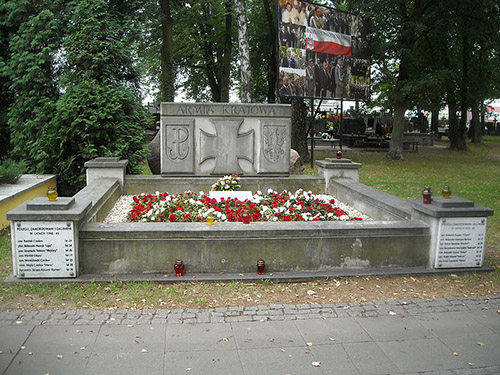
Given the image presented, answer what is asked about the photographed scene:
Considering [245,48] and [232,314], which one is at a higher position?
[245,48]

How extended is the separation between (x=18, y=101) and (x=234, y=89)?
29.2 meters

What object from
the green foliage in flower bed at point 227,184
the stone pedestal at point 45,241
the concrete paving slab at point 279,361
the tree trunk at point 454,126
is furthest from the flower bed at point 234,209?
the tree trunk at point 454,126

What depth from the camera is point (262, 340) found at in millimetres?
4570

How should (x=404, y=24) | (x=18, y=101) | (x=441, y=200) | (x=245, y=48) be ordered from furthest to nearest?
(x=404, y=24) → (x=245, y=48) → (x=18, y=101) → (x=441, y=200)

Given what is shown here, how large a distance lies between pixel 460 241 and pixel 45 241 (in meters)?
5.38

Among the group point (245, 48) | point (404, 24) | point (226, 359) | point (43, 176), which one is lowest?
point (226, 359)

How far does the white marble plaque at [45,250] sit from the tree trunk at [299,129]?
583 inches

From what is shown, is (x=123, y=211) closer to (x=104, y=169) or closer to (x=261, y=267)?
(x=104, y=169)

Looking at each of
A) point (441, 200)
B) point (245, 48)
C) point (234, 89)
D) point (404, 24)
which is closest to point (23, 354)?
point (441, 200)

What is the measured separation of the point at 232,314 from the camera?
16.9 ft

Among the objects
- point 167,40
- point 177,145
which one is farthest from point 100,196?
point 167,40

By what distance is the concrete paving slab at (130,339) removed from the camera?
171 inches

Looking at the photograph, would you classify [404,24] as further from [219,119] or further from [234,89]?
[234,89]

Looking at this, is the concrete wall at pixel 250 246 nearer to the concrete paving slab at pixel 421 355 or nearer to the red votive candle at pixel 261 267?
the red votive candle at pixel 261 267
